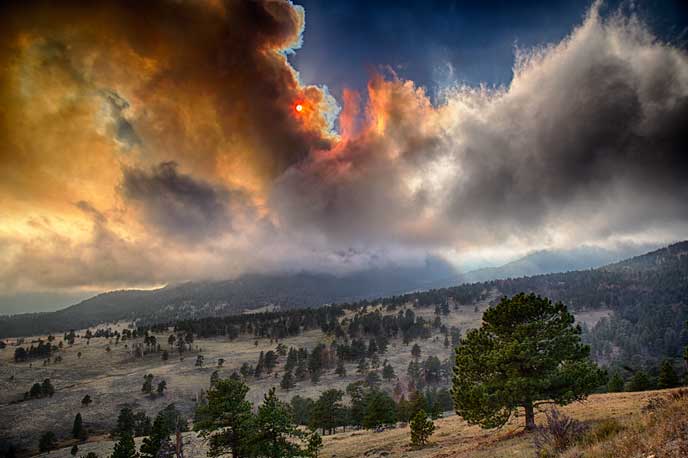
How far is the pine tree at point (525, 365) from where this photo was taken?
2261 cm

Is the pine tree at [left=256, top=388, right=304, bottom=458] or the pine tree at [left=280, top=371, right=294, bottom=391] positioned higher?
the pine tree at [left=256, top=388, right=304, bottom=458]

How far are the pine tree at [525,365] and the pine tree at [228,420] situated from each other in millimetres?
16755

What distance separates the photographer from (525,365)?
2345 centimetres

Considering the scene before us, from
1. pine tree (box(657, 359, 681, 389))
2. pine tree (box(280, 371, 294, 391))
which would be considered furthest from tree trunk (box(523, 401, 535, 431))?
pine tree (box(280, 371, 294, 391))

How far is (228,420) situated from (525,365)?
75.3 ft

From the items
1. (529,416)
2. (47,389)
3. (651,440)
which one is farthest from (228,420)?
(47,389)

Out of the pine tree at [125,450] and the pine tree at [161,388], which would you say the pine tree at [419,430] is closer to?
the pine tree at [125,450]

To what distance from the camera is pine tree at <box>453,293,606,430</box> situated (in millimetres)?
22609

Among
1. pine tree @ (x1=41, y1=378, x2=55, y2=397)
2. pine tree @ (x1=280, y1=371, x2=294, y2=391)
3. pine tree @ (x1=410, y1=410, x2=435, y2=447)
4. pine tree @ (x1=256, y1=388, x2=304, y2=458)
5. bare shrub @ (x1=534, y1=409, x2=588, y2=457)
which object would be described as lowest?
pine tree @ (x1=280, y1=371, x2=294, y2=391)

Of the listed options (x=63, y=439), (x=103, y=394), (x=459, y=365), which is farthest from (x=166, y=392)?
(x=459, y=365)

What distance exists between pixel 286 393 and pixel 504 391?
128363 millimetres

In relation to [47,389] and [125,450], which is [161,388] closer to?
[47,389]

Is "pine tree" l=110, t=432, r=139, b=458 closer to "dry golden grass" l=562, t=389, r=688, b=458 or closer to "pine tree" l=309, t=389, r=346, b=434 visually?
"pine tree" l=309, t=389, r=346, b=434

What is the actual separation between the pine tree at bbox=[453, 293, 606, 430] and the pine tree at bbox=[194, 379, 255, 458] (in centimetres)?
1676
